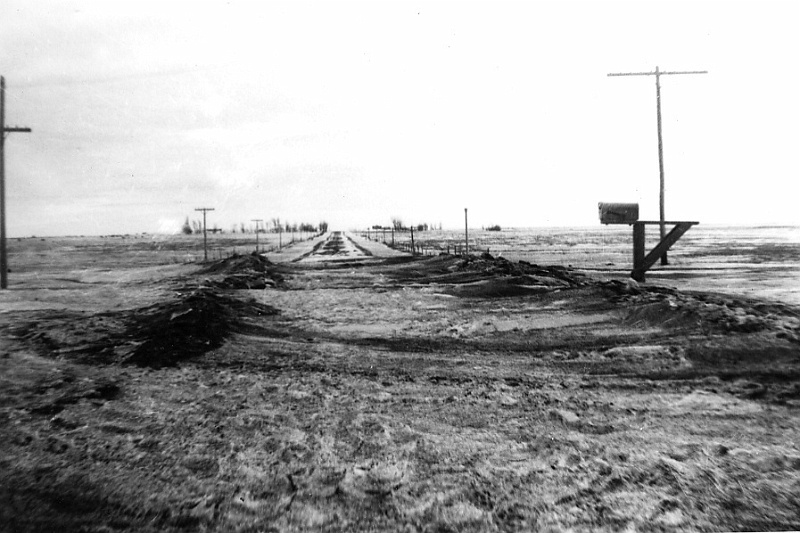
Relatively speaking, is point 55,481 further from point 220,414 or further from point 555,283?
point 555,283

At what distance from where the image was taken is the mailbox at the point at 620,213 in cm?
1309

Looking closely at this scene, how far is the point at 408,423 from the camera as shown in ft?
14.6

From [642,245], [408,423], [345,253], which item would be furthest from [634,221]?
[345,253]

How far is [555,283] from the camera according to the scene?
13484 millimetres

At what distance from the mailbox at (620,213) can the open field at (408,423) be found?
14.7 ft

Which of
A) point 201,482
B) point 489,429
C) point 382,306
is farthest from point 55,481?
point 382,306

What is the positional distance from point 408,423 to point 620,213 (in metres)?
11.0

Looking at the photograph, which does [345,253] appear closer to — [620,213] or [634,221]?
[620,213]

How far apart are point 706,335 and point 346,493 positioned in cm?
574

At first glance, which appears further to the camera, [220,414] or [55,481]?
[220,414]

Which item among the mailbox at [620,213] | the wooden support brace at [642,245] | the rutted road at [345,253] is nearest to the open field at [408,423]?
the mailbox at [620,213]

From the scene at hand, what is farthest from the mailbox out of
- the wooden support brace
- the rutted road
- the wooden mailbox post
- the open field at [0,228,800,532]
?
the rutted road

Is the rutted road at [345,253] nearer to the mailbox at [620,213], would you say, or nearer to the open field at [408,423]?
the mailbox at [620,213]

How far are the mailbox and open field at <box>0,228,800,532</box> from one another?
4.48 metres
